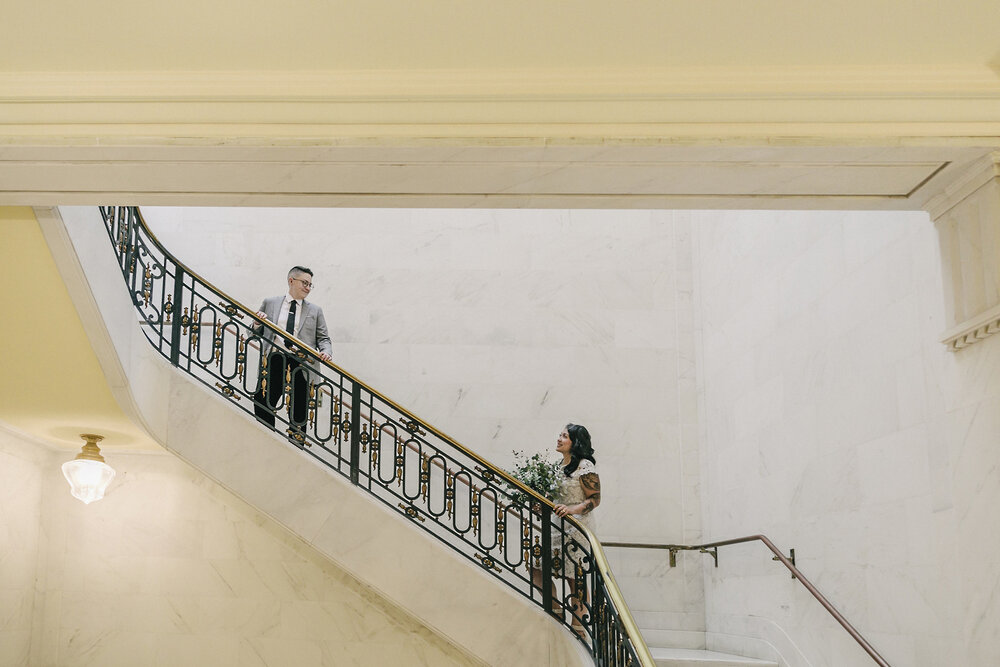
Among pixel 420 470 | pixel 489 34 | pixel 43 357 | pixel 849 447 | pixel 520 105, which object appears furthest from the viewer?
pixel 420 470

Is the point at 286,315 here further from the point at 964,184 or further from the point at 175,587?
the point at 964,184

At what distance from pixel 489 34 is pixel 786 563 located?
4.52 m

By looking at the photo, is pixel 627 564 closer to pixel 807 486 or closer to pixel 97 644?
pixel 807 486

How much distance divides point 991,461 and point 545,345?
564 centimetres

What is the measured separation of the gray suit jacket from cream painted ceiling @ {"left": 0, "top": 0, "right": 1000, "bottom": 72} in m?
3.89

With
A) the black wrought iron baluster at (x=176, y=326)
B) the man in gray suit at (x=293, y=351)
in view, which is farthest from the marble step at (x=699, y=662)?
the black wrought iron baluster at (x=176, y=326)

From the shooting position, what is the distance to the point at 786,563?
21.6ft

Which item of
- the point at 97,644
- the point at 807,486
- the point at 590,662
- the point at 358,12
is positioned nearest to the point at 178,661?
the point at 97,644

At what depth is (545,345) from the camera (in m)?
9.45

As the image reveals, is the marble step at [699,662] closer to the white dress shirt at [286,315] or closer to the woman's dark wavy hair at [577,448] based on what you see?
the woman's dark wavy hair at [577,448]

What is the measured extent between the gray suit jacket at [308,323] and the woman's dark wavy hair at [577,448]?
2.32 m

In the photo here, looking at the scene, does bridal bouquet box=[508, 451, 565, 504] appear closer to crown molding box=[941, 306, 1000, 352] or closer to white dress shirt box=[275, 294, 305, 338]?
white dress shirt box=[275, 294, 305, 338]

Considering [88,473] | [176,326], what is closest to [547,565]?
[176,326]

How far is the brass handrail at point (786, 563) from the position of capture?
5383 millimetres
